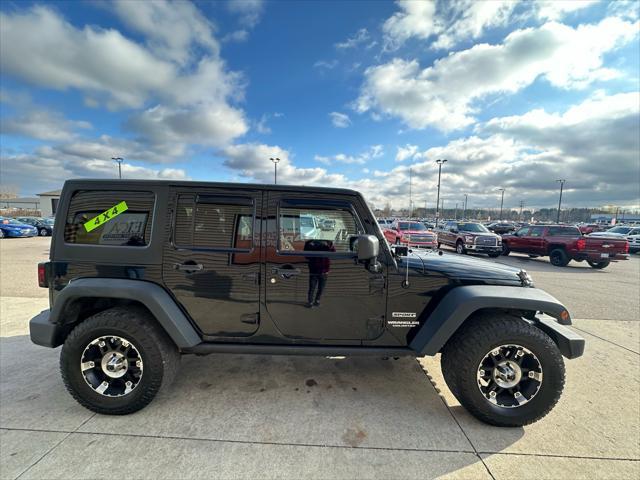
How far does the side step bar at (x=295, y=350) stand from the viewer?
2518 mm

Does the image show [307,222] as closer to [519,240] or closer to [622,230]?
[519,240]

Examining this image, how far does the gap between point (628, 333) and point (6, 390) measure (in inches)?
315

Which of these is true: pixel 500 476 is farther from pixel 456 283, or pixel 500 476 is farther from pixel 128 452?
pixel 128 452

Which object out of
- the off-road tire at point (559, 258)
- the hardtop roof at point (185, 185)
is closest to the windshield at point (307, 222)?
the hardtop roof at point (185, 185)

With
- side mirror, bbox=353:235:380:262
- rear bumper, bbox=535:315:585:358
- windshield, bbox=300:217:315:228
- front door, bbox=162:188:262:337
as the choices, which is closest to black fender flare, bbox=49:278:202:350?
front door, bbox=162:188:262:337

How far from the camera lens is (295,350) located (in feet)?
8.30

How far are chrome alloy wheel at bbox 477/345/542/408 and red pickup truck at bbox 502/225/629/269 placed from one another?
11.3 meters

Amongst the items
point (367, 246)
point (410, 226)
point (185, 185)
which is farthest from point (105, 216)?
point (410, 226)

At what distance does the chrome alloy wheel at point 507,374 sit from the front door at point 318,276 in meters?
0.99

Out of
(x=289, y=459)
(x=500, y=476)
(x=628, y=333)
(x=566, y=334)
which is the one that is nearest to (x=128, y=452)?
(x=289, y=459)

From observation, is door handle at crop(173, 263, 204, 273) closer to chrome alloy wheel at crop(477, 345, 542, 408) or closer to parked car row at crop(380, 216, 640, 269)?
chrome alloy wheel at crop(477, 345, 542, 408)

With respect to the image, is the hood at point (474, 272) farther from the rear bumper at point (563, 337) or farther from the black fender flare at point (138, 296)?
the black fender flare at point (138, 296)

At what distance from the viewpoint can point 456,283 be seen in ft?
8.45

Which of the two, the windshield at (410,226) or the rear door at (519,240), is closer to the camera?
the rear door at (519,240)
